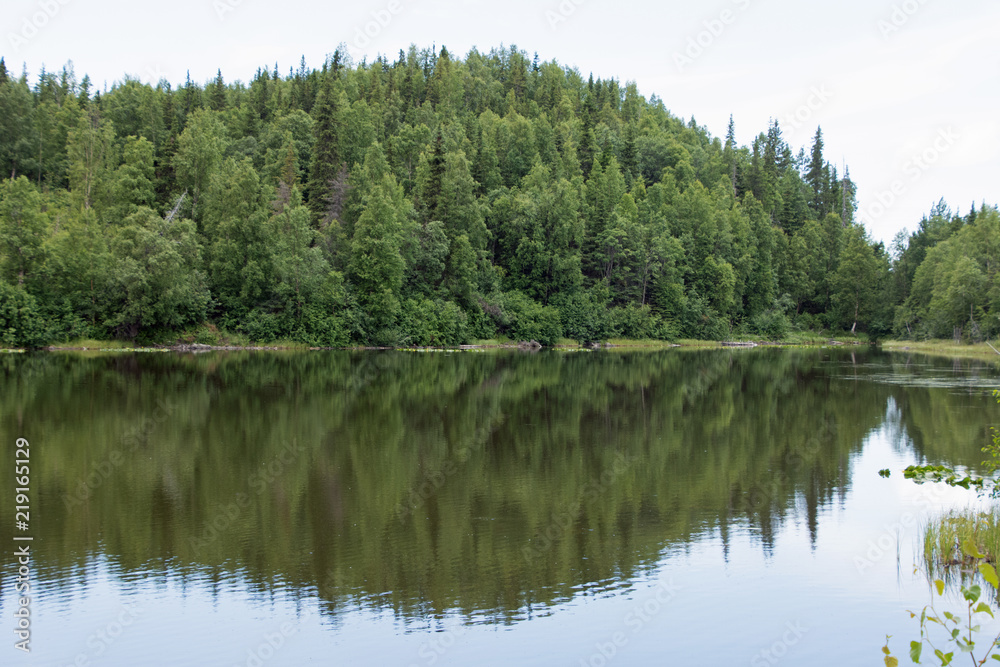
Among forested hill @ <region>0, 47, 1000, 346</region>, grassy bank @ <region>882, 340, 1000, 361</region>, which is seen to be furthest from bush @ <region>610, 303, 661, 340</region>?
grassy bank @ <region>882, 340, 1000, 361</region>

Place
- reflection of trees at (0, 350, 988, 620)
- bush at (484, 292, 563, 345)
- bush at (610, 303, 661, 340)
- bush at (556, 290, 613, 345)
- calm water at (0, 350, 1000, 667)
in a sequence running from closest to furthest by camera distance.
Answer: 1. calm water at (0, 350, 1000, 667)
2. reflection of trees at (0, 350, 988, 620)
3. bush at (484, 292, 563, 345)
4. bush at (556, 290, 613, 345)
5. bush at (610, 303, 661, 340)

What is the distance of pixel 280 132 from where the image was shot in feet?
349

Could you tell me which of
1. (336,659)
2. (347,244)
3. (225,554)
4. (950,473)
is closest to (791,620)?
(950,473)

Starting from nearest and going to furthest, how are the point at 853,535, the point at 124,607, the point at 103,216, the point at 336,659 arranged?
the point at 336,659 → the point at 124,607 → the point at 853,535 → the point at 103,216

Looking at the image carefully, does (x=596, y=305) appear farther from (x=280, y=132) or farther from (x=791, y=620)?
(x=791, y=620)

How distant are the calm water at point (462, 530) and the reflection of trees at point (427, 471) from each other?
0.09m

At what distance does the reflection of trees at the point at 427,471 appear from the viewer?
1359 cm

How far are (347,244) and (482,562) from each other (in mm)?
72018

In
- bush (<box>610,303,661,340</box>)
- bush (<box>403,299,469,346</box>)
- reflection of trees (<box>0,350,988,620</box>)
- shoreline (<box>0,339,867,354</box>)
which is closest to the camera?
reflection of trees (<box>0,350,988,620</box>)
